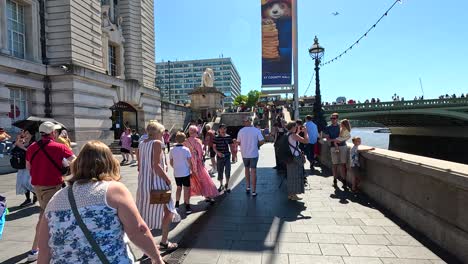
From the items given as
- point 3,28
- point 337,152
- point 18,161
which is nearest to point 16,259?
point 18,161

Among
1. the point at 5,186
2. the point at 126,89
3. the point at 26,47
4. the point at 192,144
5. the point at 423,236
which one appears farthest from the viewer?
the point at 126,89

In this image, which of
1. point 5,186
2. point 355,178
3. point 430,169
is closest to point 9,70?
point 5,186

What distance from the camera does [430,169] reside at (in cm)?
423

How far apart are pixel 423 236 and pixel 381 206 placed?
1665 millimetres

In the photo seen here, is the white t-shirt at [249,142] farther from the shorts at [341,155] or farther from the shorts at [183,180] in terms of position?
the shorts at [341,155]

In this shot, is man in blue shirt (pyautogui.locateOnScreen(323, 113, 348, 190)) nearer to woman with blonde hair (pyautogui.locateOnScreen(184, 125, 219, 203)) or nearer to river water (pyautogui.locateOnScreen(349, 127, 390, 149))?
woman with blonde hair (pyautogui.locateOnScreen(184, 125, 219, 203))

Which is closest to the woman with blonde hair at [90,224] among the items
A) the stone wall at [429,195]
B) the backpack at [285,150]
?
the stone wall at [429,195]

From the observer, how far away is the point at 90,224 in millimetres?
1813

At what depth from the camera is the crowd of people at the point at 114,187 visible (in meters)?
1.83

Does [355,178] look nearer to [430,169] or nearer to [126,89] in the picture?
[430,169]

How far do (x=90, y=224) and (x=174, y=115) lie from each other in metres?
32.1

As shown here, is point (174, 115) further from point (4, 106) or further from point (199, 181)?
point (199, 181)

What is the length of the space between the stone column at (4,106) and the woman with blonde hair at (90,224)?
15.0 m

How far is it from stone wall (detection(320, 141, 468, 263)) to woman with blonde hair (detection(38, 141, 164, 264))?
140 inches
